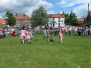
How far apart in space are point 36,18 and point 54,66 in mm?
25095

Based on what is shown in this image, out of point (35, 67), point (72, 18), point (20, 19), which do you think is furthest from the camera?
point (20, 19)

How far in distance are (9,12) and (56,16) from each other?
86.7 ft

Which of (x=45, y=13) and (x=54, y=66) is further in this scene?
(x=45, y=13)

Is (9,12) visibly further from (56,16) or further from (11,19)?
(56,16)

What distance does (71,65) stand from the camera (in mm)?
3641

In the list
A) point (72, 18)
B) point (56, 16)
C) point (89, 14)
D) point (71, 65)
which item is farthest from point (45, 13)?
point (71, 65)

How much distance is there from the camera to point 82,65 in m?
3.65

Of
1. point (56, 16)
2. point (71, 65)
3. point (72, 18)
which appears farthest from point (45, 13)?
point (71, 65)

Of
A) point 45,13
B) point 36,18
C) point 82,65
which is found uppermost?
point 45,13

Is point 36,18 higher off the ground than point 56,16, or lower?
lower

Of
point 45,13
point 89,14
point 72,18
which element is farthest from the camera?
point 72,18

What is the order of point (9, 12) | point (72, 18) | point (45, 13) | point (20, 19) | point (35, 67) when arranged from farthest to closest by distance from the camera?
point (20, 19), point (72, 18), point (9, 12), point (45, 13), point (35, 67)

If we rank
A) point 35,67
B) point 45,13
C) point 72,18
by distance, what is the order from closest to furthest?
point 35,67
point 45,13
point 72,18

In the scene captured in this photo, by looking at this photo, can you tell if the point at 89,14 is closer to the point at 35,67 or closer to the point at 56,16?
the point at 56,16
